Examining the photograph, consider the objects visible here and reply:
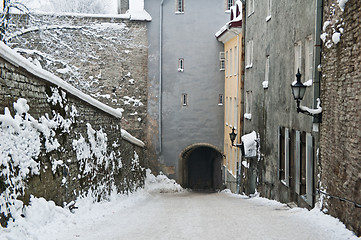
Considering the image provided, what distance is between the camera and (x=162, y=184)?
25.7 meters

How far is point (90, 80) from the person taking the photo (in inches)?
1009

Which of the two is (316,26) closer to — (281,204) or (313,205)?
(313,205)

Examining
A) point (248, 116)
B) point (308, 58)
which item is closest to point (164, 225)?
point (308, 58)

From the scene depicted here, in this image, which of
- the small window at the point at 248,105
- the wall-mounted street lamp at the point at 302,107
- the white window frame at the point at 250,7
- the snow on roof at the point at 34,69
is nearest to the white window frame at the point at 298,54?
the wall-mounted street lamp at the point at 302,107

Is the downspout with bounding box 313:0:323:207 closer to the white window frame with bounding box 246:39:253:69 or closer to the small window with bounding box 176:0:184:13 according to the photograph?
the white window frame with bounding box 246:39:253:69

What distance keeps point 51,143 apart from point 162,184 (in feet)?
56.1

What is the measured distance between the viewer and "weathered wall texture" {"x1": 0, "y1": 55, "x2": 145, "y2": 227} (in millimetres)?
7125

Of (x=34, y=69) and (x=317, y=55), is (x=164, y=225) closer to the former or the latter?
(x=34, y=69)

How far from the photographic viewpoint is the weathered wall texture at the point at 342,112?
7238 mm

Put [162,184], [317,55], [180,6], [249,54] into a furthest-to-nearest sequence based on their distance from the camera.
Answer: [180,6]
[162,184]
[249,54]
[317,55]

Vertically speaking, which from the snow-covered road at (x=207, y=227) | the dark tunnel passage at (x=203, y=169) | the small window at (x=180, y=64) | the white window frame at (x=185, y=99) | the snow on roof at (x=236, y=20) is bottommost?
the dark tunnel passage at (x=203, y=169)

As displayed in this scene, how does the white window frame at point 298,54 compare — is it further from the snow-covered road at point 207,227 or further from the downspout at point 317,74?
the snow-covered road at point 207,227

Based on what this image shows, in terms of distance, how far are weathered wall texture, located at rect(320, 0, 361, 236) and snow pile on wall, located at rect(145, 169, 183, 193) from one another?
15659 mm

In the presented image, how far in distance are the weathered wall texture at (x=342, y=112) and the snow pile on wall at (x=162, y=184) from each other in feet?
51.4
